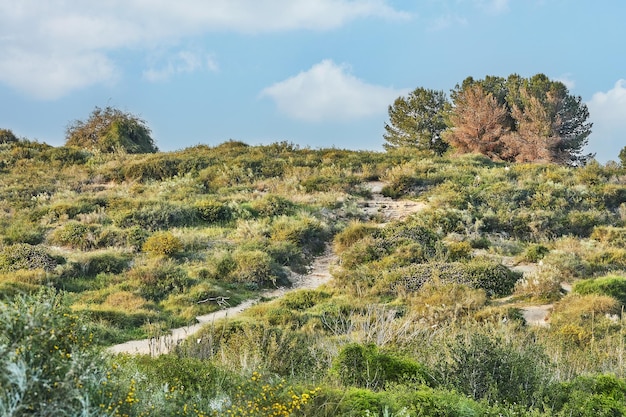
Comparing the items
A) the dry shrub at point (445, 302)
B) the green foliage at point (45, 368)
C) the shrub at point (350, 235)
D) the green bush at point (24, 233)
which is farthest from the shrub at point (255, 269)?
the green foliage at point (45, 368)

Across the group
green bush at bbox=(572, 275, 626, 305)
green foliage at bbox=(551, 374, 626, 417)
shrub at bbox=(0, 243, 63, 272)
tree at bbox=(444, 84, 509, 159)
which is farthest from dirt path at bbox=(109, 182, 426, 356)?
tree at bbox=(444, 84, 509, 159)

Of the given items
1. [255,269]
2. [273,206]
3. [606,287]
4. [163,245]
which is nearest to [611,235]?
[606,287]

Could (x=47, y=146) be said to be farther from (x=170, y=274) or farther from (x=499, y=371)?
(x=499, y=371)

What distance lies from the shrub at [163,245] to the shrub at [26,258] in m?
2.28

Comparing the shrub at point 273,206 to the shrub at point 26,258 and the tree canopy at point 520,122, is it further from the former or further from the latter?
the tree canopy at point 520,122

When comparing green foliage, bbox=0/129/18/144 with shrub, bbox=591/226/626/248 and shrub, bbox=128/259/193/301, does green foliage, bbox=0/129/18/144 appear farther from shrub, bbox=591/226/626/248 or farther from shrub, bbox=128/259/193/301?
shrub, bbox=591/226/626/248

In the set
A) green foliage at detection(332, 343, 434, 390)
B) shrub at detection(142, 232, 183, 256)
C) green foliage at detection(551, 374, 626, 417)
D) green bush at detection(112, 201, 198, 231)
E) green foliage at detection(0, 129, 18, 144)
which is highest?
green foliage at detection(0, 129, 18, 144)

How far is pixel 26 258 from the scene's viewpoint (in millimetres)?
15570

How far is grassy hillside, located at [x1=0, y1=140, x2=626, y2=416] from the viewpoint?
4824 millimetres

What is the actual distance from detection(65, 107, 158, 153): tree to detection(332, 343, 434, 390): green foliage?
106ft

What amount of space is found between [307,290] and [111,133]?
2723 centimetres

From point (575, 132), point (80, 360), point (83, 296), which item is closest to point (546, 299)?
point (83, 296)

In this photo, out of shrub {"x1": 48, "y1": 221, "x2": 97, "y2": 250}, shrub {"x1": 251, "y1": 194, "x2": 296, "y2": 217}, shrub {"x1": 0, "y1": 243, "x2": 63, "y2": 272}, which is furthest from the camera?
shrub {"x1": 251, "y1": 194, "x2": 296, "y2": 217}

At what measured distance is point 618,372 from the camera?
7457mm
